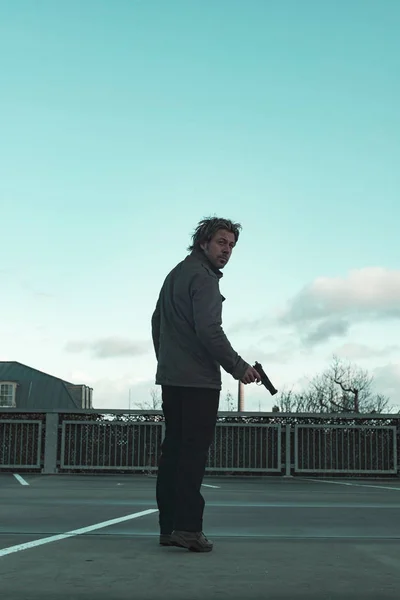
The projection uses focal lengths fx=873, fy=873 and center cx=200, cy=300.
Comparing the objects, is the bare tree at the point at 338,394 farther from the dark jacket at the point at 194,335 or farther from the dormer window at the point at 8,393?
the dark jacket at the point at 194,335

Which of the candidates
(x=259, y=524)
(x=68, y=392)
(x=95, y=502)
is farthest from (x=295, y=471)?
(x=68, y=392)

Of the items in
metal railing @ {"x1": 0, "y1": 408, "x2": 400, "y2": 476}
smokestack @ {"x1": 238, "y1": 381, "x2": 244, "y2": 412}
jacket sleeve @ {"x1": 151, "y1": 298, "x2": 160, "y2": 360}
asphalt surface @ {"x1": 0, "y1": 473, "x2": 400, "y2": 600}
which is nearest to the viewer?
asphalt surface @ {"x1": 0, "y1": 473, "x2": 400, "y2": 600}

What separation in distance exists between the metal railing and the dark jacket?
12.0 metres

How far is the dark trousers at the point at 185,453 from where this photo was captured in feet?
13.6

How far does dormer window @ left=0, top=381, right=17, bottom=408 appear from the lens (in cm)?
5512

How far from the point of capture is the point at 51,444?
53.8 feet

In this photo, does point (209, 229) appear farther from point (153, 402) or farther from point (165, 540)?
point (153, 402)

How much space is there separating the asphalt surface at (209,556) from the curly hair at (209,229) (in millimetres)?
1525

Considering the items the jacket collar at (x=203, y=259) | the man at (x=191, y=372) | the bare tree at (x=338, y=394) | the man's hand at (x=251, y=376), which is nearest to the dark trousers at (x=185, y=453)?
the man at (x=191, y=372)

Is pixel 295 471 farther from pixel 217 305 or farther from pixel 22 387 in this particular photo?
pixel 22 387

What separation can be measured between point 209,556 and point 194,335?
1.09 meters

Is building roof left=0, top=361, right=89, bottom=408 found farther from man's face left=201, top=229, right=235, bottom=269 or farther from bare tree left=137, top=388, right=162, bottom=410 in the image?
man's face left=201, top=229, right=235, bottom=269

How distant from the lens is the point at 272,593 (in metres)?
2.85

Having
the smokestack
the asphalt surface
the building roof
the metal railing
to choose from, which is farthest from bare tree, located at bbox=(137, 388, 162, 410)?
the asphalt surface
